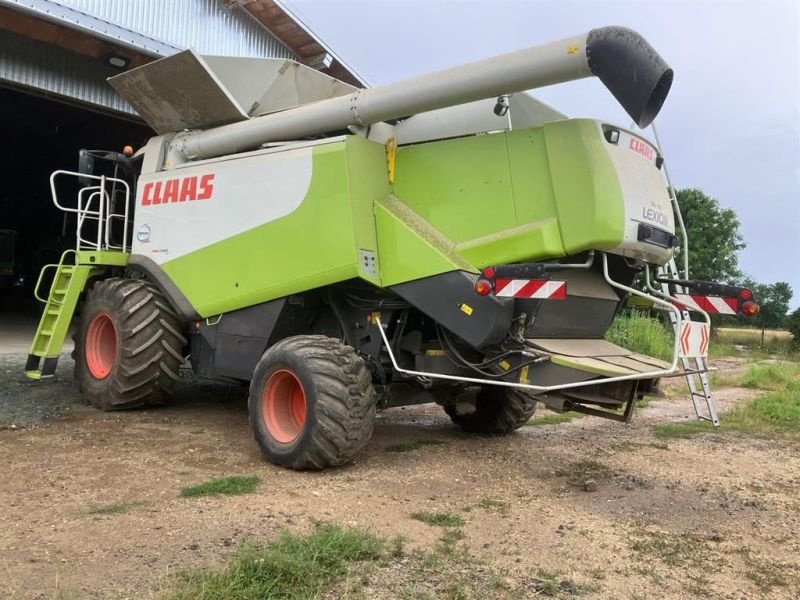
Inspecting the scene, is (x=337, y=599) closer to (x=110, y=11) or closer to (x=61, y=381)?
(x=61, y=381)

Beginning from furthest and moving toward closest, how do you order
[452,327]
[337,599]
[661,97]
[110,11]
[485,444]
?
1. [110,11]
2. [485,444]
3. [452,327]
4. [661,97]
5. [337,599]

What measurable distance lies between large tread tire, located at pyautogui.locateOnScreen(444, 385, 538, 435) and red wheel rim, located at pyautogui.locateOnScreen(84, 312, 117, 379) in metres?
3.42

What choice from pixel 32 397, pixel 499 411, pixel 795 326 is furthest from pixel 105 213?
pixel 795 326

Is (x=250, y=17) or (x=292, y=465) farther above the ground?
(x=250, y=17)

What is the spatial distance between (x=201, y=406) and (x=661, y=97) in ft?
17.7

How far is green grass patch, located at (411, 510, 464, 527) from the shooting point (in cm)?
389

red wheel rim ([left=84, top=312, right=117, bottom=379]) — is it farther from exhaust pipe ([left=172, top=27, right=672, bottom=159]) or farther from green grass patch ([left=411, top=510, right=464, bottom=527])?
green grass patch ([left=411, top=510, right=464, bottom=527])

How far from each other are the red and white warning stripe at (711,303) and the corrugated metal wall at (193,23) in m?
7.97

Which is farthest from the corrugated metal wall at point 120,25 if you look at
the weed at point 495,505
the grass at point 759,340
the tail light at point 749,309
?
the grass at point 759,340

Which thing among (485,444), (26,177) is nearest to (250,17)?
(485,444)

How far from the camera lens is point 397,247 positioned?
4934mm

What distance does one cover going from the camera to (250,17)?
11227 millimetres

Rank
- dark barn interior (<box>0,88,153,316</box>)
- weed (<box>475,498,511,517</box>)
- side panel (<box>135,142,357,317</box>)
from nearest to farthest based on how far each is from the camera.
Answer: weed (<box>475,498,511,517</box>), side panel (<box>135,142,357,317</box>), dark barn interior (<box>0,88,153,316</box>)

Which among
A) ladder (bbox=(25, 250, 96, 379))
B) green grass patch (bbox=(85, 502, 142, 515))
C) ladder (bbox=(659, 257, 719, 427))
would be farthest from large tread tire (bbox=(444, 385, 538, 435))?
ladder (bbox=(25, 250, 96, 379))
